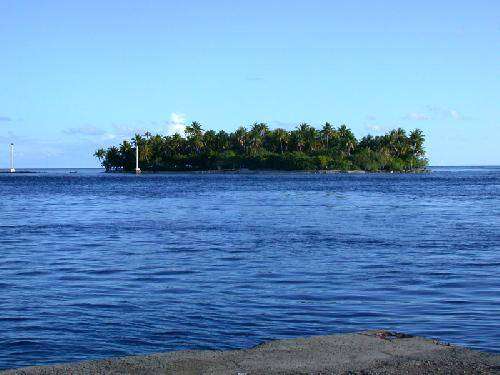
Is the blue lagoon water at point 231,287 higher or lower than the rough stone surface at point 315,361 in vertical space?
lower

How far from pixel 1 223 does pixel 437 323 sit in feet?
112

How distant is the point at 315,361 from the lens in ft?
33.1

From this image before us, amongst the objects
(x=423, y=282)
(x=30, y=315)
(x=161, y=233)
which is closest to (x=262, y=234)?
(x=161, y=233)

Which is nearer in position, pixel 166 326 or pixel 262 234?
pixel 166 326

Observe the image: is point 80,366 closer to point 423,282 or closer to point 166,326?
point 166,326

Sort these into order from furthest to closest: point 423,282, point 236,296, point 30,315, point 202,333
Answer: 1. point 423,282
2. point 236,296
3. point 30,315
4. point 202,333

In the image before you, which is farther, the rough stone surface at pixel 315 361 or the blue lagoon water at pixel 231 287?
the blue lagoon water at pixel 231 287

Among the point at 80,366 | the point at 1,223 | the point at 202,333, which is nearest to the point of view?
the point at 80,366

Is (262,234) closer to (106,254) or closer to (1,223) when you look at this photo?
(106,254)

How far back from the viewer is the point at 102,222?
1795 inches

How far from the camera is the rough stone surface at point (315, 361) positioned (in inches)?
379

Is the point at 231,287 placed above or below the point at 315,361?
below

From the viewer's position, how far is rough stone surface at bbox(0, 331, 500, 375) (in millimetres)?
9625

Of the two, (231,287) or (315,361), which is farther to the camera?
(231,287)
